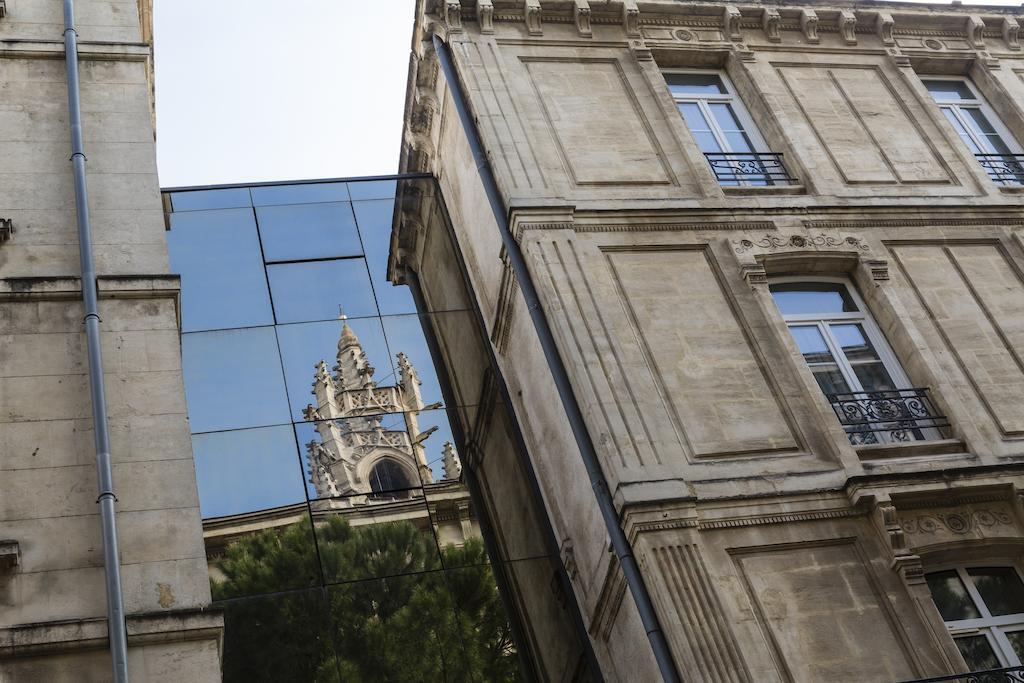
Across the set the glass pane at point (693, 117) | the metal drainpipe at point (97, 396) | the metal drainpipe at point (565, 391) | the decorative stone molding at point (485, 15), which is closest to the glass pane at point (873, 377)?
the metal drainpipe at point (565, 391)

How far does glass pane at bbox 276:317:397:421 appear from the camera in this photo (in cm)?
1305

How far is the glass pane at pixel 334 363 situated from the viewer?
1305cm

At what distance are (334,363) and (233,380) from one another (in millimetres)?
1124

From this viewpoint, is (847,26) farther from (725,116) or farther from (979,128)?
(725,116)

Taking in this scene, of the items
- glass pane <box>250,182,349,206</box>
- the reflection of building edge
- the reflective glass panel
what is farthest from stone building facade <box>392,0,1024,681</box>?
the reflective glass panel

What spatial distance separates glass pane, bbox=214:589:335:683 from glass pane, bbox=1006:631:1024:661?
600 cm

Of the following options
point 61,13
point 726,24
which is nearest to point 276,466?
point 61,13

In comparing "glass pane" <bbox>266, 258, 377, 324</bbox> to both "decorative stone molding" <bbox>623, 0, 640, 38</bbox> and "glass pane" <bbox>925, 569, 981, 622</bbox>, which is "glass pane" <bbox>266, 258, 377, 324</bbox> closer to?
"decorative stone molding" <bbox>623, 0, 640, 38</bbox>

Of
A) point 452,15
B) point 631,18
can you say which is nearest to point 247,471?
point 452,15

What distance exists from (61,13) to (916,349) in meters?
9.79

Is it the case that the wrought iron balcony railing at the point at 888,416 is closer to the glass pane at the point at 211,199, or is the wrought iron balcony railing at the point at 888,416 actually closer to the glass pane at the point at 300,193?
the glass pane at the point at 300,193

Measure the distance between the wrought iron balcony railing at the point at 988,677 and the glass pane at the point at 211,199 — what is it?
949 centimetres

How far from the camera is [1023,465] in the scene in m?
11.4

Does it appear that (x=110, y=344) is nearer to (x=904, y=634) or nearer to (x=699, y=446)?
(x=699, y=446)
